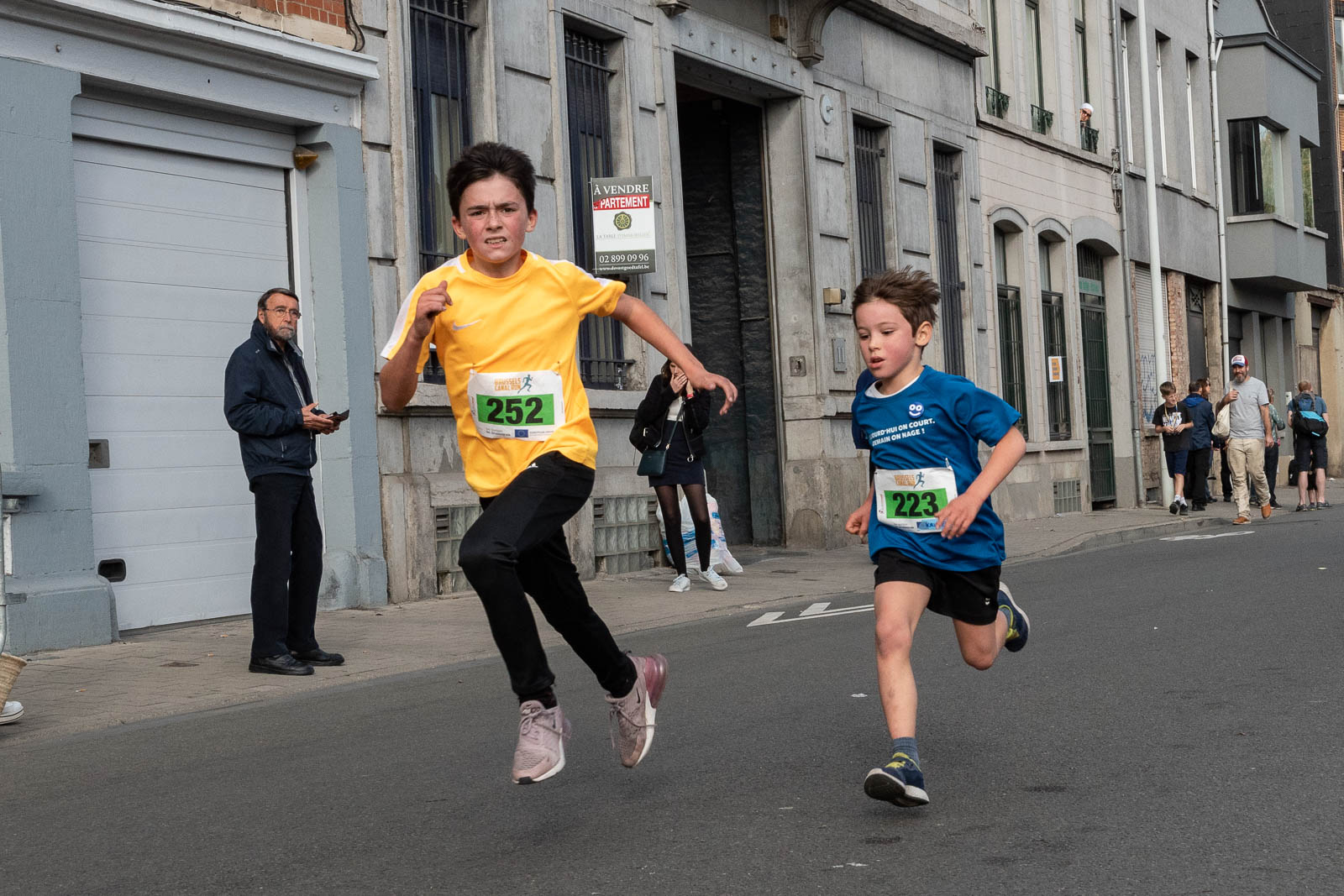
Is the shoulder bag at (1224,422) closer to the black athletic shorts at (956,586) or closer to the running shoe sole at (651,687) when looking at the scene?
the black athletic shorts at (956,586)

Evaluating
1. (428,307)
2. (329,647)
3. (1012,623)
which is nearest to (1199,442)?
(329,647)

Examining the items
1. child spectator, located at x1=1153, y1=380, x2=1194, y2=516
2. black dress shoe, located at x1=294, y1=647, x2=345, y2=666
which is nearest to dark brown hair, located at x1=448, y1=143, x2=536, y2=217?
black dress shoe, located at x1=294, y1=647, x2=345, y2=666

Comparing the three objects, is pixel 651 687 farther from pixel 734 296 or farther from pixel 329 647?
pixel 734 296

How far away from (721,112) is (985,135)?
601 cm

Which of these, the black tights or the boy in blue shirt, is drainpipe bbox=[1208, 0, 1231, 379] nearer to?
the black tights

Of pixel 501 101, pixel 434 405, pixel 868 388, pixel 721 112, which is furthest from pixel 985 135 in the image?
pixel 868 388

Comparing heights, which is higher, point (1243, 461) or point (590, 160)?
point (590, 160)

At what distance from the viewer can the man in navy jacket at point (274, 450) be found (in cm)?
859

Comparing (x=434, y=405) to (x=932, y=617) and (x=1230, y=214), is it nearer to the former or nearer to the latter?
(x=932, y=617)

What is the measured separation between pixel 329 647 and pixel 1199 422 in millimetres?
15910

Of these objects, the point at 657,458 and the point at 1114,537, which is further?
the point at 1114,537

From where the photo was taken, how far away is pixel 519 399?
15.9ft

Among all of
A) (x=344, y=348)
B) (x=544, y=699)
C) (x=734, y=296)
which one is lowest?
(x=544, y=699)

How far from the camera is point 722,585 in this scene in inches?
506
